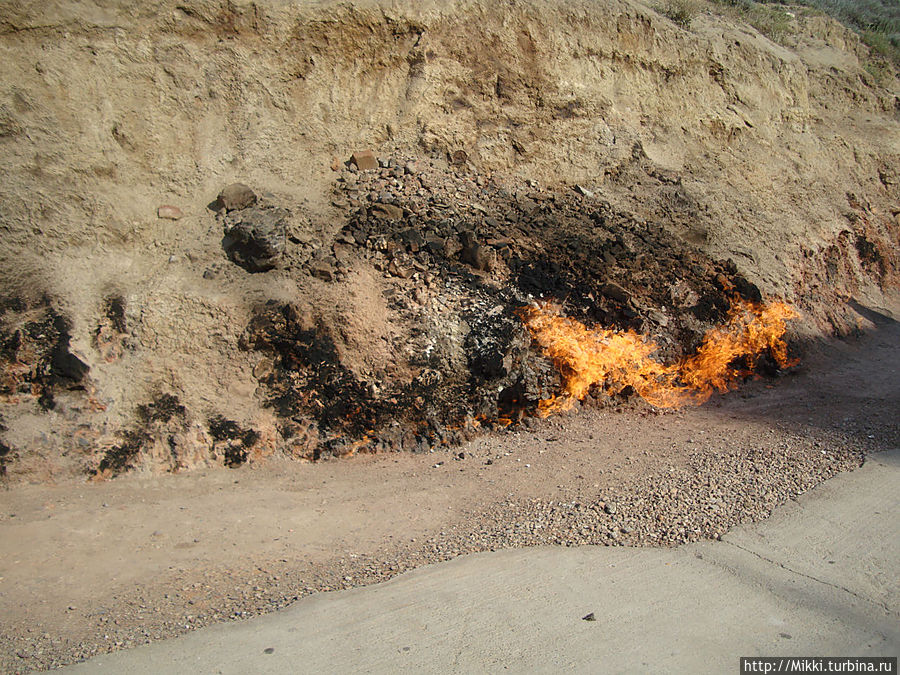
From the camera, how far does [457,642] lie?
332 cm

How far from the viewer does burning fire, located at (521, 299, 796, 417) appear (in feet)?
22.0

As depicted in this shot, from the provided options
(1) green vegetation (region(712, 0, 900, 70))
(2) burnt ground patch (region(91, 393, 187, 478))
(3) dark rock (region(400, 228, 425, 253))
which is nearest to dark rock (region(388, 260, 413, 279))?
(3) dark rock (region(400, 228, 425, 253))

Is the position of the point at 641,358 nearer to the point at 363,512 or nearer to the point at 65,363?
the point at 363,512

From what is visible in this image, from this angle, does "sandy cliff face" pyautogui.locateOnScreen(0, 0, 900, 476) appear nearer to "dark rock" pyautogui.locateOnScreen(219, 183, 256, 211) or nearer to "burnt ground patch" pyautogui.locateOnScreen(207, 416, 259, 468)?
"burnt ground patch" pyautogui.locateOnScreen(207, 416, 259, 468)

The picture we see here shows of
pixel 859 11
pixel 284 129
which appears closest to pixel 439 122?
pixel 284 129

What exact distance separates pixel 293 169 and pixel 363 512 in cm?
382

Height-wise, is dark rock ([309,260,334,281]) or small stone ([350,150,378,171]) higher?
small stone ([350,150,378,171])

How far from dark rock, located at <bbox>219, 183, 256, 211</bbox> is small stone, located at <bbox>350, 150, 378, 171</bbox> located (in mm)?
1217

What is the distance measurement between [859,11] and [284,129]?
14328mm

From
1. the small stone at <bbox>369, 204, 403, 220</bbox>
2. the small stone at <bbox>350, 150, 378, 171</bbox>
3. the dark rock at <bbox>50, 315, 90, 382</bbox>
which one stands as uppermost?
the small stone at <bbox>350, 150, 378, 171</bbox>

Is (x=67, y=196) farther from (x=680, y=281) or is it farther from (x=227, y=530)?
(x=680, y=281)

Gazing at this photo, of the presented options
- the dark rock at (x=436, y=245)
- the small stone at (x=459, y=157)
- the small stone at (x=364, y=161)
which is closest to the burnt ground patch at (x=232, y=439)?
the dark rock at (x=436, y=245)

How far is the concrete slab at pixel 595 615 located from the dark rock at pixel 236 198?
4.09 m

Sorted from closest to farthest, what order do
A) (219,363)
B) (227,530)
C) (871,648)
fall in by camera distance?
(871,648), (227,530), (219,363)
